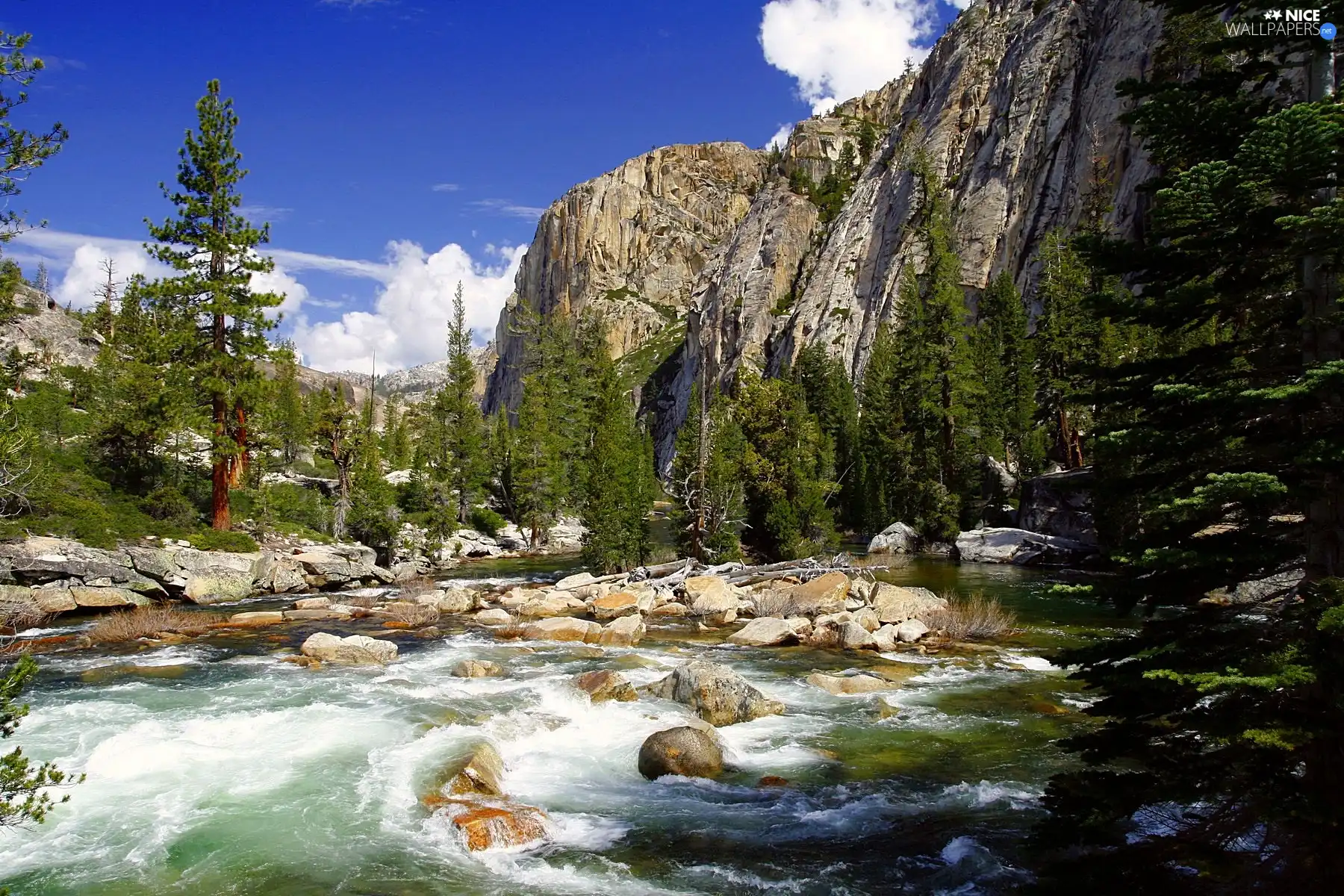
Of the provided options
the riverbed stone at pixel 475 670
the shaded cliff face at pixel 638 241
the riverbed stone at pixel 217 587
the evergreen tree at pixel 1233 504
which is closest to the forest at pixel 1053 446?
the evergreen tree at pixel 1233 504

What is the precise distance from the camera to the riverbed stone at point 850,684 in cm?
1564

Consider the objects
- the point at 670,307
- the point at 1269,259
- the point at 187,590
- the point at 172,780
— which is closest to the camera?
the point at 1269,259

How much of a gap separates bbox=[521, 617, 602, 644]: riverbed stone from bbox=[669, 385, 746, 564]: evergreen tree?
10650 mm

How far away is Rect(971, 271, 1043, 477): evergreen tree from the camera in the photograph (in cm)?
5222

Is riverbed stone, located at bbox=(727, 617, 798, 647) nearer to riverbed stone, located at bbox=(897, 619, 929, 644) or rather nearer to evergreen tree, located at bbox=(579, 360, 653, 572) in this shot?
riverbed stone, located at bbox=(897, 619, 929, 644)

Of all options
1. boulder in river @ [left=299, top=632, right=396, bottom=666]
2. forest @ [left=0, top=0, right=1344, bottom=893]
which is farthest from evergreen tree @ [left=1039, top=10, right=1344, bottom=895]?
boulder in river @ [left=299, top=632, right=396, bottom=666]

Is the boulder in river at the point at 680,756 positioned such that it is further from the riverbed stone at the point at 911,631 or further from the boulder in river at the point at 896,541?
the boulder in river at the point at 896,541

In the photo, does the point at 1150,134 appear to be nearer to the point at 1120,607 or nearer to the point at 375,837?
the point at 1120,607

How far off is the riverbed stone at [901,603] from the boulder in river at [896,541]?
1923cm

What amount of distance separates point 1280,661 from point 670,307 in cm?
18300

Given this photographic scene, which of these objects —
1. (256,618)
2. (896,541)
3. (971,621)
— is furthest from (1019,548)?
(256,618)

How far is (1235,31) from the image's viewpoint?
21.9ft

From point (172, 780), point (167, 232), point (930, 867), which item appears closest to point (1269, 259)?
point (930, 867)

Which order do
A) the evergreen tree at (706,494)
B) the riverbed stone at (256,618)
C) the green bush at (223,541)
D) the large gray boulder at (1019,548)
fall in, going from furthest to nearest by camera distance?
the large gray boulder at (1019,548), the evergreen tree at (706,494), the green bush at (223,541), the riverbed stone at (256,618)
